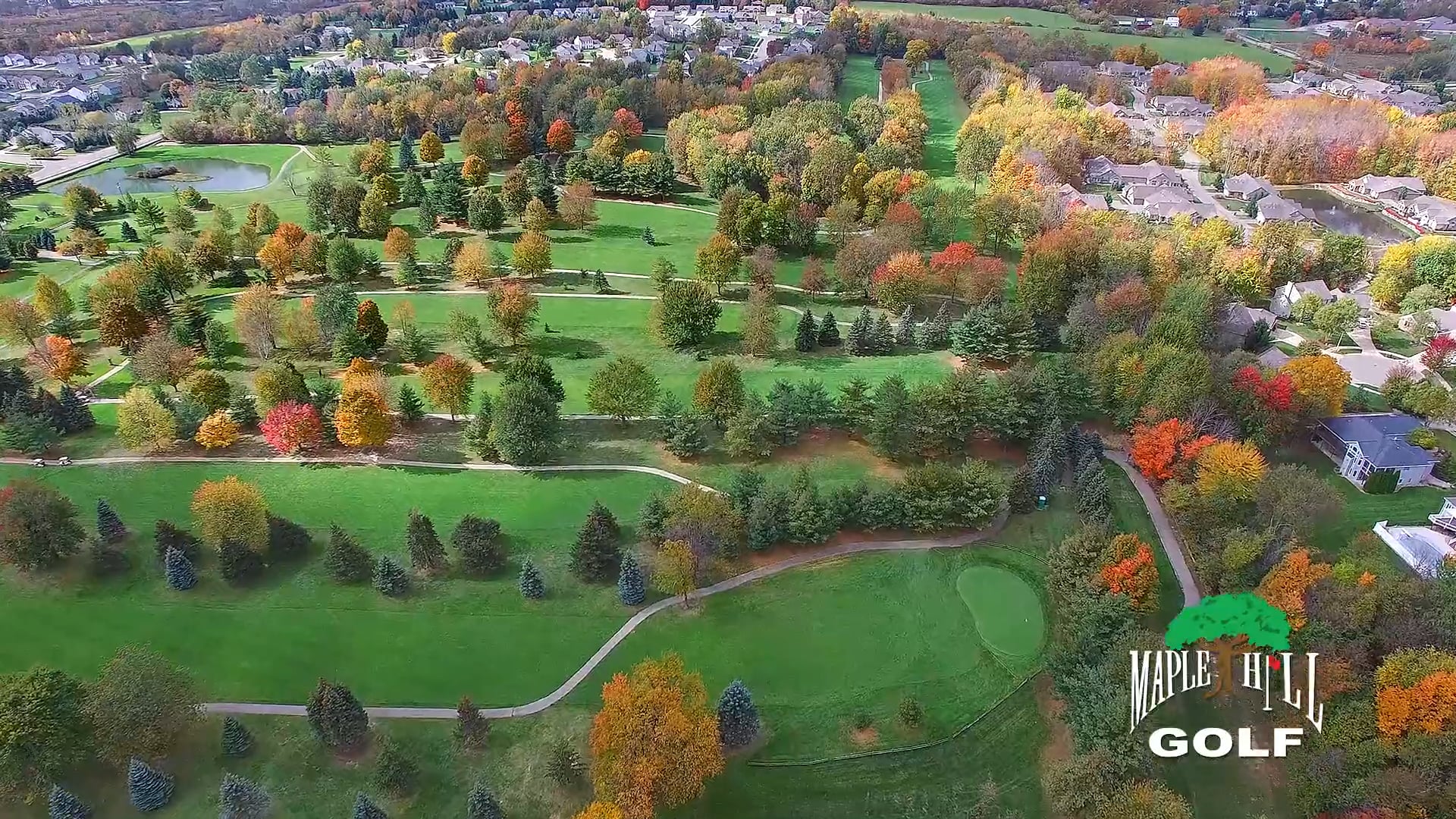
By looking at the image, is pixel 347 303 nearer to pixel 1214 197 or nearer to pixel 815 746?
pixel 815 746

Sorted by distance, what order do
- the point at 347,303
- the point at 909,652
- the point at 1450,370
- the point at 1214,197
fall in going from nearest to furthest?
the point at 909,652 → the point at 1450,370 → the point at 347,303 → the point at 1214,197

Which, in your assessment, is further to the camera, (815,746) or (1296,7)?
(1296,7)

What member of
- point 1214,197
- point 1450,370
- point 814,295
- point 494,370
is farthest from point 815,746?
point 1214,197

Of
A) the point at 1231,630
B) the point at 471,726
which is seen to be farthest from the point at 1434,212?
the point at 471,726

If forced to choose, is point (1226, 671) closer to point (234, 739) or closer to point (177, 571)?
point (234, 739)

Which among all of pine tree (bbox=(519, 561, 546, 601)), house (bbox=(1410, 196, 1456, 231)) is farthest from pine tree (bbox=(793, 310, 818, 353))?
house (bbox=(1410, 196, 1456, 231))
